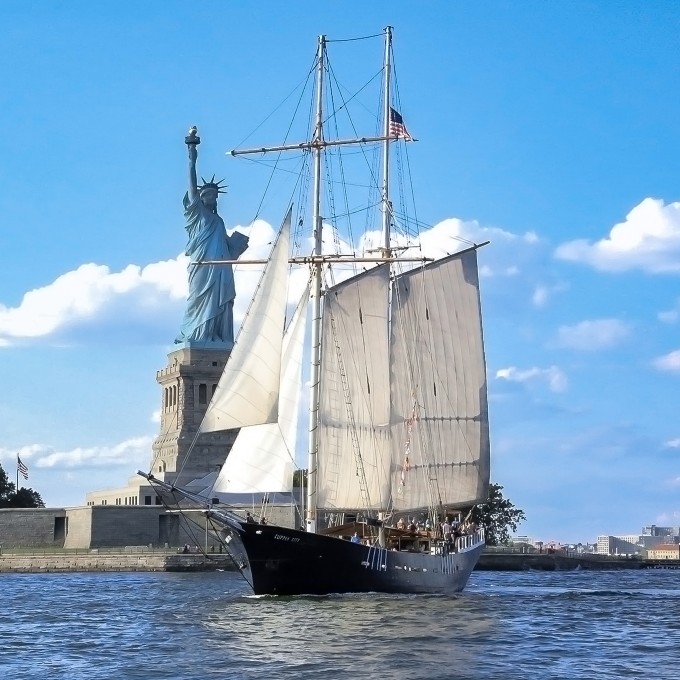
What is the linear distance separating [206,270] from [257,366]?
76.6 metres

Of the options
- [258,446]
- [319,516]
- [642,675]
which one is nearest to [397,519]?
[319,516]

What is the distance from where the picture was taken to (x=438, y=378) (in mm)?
70438

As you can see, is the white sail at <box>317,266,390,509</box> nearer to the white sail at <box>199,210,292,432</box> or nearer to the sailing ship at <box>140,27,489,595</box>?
the sailing ship at <box>140,27,489,595</box>

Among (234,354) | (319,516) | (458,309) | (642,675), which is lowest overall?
(642,675)

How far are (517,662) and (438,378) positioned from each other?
31791 millimetres

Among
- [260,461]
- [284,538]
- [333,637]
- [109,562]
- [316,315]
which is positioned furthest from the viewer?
[109,562]

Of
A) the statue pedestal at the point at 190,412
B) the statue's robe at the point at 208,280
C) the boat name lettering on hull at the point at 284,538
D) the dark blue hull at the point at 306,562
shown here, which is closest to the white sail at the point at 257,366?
the dark blue hull at the point at 306,562

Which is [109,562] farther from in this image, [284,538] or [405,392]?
[284,538]

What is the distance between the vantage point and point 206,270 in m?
131

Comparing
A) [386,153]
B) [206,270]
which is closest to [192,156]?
[206,270]

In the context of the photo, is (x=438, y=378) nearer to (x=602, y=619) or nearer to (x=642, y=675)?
(x=602, y=619)

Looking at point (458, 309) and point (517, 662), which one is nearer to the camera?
point (517, 662)

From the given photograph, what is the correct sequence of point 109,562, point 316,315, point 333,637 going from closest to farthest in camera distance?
point 333,637 → point 316,315 → point 109,562

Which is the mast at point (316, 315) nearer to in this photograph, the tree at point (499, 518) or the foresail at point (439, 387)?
the foresail at point (439, 387)
